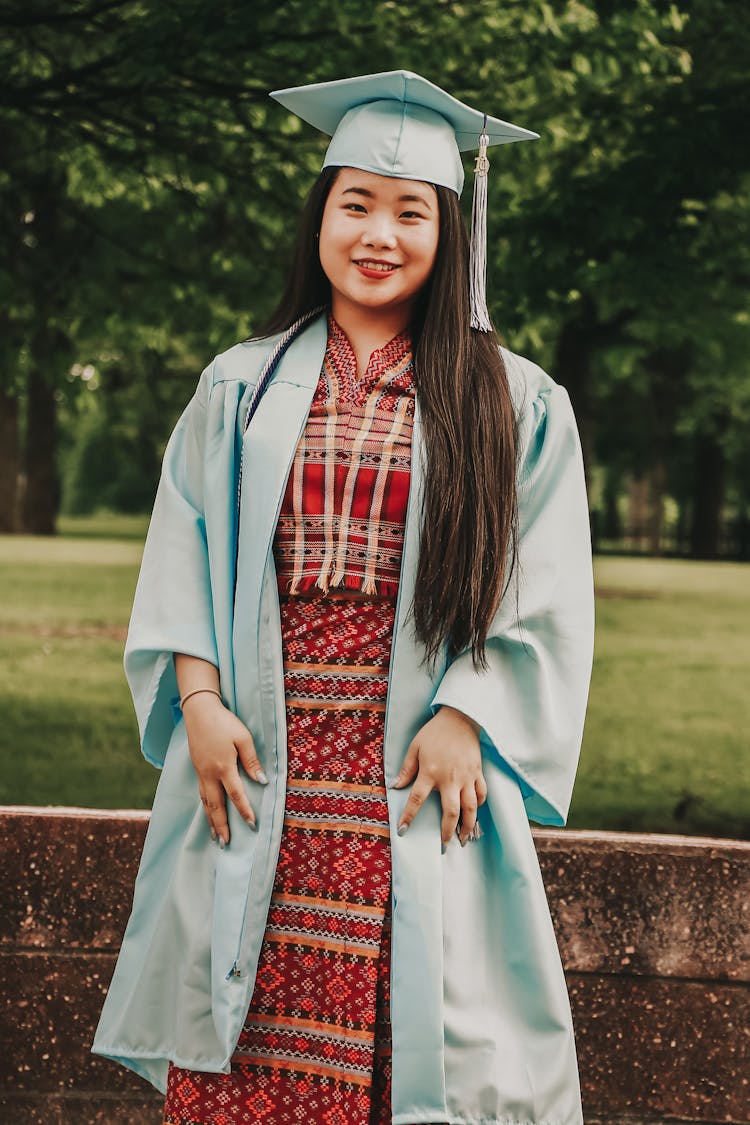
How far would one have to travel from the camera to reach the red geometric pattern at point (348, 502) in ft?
7.80

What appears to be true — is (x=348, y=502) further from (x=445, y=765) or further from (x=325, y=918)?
(x=325, y=918)

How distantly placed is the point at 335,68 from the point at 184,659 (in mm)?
4117

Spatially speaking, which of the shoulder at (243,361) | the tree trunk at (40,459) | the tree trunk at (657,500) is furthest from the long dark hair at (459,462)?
the tree trunk at (657,500)

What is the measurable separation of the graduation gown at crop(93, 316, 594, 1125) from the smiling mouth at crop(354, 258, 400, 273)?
0.59 feet

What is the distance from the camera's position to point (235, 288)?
306 inches

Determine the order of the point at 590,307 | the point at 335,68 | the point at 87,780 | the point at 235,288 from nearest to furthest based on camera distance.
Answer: the point at 335,68
the point at 87,780
the point at 235,288
the point at 590,307

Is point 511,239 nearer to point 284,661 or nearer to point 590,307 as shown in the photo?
point 284,661

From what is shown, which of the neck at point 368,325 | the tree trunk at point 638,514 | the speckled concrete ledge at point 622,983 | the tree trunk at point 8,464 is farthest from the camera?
the tree trunk at point 638,514

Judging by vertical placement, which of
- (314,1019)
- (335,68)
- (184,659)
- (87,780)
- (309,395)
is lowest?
(87,780)

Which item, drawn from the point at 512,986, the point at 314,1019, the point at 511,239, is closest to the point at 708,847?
the point at 512,986

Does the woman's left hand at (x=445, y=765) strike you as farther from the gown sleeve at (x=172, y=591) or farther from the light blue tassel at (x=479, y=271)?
the light blue tassel at (x=479, y=271)

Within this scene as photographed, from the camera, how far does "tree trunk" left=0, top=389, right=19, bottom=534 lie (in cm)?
2457

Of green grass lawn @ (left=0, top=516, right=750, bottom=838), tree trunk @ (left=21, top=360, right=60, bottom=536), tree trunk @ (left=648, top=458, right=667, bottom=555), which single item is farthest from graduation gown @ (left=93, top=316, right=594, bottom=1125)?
tree trunk @ (left=648, top=458, right=667, bottom=555)

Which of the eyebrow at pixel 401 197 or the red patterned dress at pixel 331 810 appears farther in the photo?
the eyebrow at pixel 401 197
